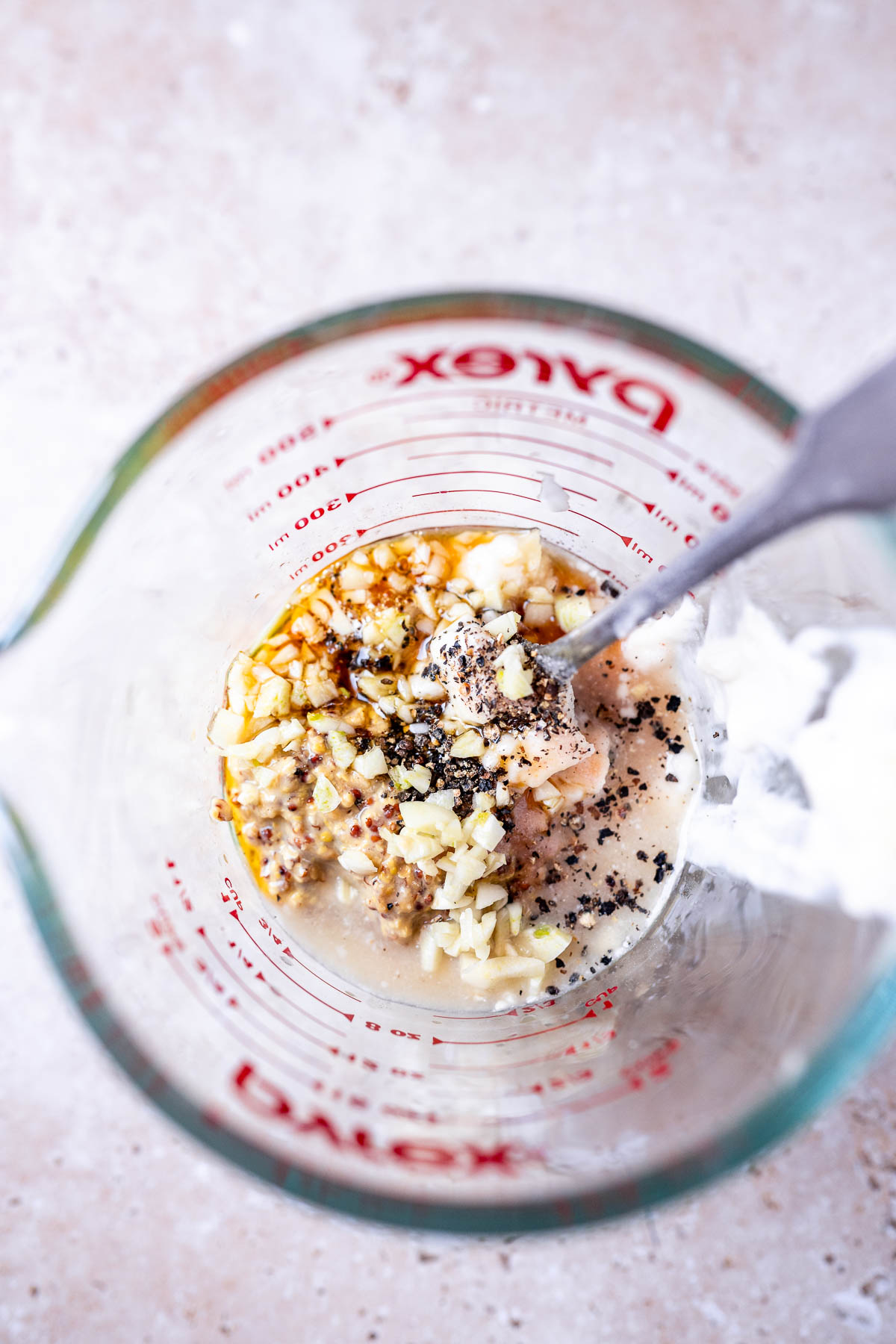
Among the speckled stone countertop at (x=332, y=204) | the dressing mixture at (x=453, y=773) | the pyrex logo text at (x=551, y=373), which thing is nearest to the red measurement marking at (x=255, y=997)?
the dressing mixture at (x=453, y=773)

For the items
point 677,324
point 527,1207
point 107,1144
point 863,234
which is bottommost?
point 107,1144

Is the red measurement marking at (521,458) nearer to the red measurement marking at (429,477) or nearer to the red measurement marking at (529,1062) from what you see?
the red measurement marking at (429,477)

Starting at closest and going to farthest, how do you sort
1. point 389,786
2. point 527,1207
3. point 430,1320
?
point 527,1207 → point 389,786 → point 430,1320

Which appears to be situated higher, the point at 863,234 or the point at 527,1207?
the point at 863,234

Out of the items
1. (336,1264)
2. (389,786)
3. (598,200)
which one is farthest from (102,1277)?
(598,200)

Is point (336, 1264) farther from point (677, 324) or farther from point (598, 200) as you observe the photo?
point (598, 200)

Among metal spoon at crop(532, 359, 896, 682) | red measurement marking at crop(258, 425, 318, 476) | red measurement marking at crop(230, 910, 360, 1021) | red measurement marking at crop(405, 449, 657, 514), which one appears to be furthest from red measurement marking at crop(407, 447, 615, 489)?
red measurement marking at crop(230, 910, 360, 1021)

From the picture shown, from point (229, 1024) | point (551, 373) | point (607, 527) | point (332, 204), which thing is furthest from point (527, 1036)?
point (332, 204)
